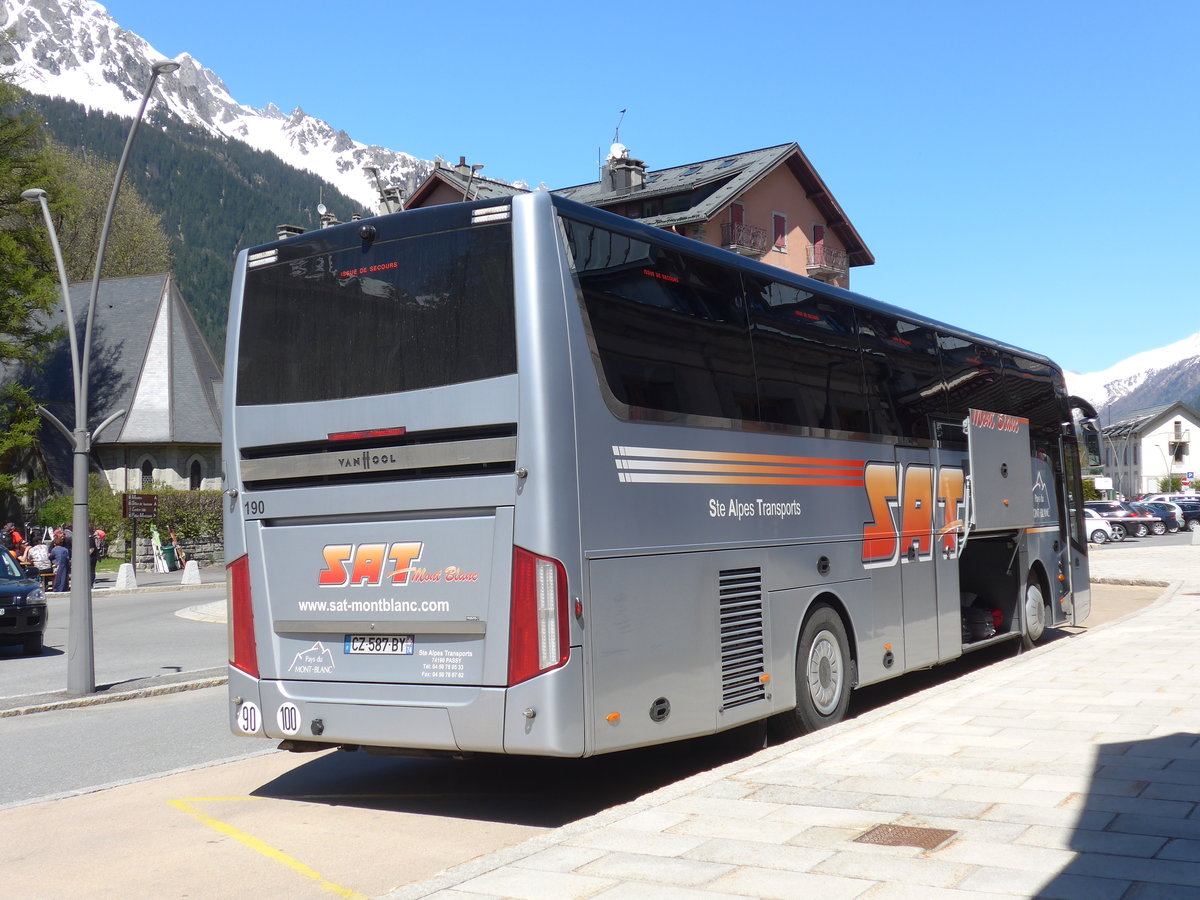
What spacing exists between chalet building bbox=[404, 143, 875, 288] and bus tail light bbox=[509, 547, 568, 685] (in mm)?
43762

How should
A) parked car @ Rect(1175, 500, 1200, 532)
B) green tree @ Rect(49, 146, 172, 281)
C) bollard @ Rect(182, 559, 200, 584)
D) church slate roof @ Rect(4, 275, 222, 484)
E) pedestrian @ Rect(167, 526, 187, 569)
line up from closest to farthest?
bollard @ Rect(182, 559, 200, 584), pedestrian @ Rect(167, 526, 187, 569), church slate roof @ Rect(4, 275, 222, 484), green tree @ Rect(49, 146, 172, 281), parked car @ Rect(1175, 500, 1200, 532)

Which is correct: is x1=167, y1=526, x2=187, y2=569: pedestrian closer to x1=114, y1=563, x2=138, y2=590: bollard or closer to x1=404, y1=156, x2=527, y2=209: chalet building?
x1=114, y1=563, x2=138, y2=590: bollard

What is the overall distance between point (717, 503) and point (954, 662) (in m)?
7.74

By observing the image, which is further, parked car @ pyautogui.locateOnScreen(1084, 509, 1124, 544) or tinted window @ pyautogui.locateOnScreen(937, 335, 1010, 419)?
parked car @ pyautogui.locateOnScreen(1084, 509, 1124, 544)

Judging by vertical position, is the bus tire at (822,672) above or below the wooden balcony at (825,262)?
below

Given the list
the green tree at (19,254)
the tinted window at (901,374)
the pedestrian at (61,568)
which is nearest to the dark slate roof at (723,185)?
the green tree at (19,254)

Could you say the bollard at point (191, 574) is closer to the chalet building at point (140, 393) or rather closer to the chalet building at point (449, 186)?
the chalet building at point (140, 393)

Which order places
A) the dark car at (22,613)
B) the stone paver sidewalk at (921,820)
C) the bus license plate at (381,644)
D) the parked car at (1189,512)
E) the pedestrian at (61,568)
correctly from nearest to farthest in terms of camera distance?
the stone paver sidewalk at (921,820) < the bus license plate at (381,644) < the dark car at (22,613) < the pedestrian at (61,568) < the parked car at (1189,512)

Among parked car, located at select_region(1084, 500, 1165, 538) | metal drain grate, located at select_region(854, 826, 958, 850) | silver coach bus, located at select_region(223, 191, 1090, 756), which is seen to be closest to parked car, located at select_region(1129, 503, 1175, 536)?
parked car, located at select_region(1084, 500, 1165, 538)

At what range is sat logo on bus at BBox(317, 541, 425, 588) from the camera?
25.1 feet

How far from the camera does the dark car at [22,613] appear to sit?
1953 cm

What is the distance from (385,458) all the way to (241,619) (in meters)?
1.60

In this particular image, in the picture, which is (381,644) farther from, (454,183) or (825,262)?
(825,262)

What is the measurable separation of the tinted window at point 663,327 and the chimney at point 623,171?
4667 centimetres
